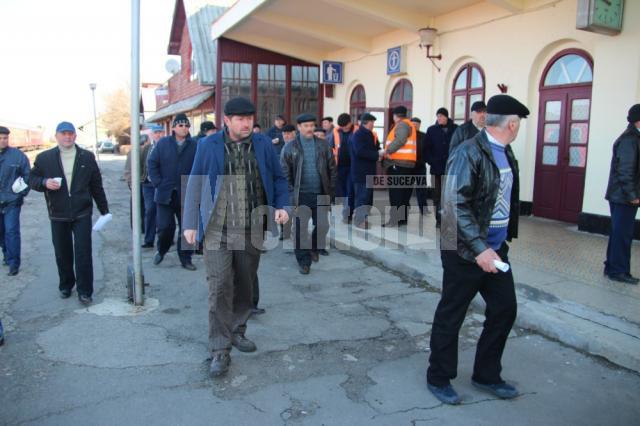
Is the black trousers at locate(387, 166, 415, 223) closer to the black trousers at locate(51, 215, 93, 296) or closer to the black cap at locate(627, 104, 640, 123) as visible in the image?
the black cap at locate(627, 104, 640, 123)

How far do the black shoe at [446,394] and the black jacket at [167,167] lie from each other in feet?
14.5

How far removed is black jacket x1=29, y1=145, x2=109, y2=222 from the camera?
536 cm

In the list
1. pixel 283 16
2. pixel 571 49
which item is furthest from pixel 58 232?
pixel 283 16

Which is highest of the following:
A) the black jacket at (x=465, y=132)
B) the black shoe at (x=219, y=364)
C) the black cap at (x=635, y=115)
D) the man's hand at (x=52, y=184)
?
the black cap at (x=635, y=115)

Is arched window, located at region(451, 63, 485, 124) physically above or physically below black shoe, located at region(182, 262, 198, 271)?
above

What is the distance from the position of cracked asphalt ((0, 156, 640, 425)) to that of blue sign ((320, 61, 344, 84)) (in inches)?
411

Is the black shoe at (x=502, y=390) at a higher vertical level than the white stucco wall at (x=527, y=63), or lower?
lower

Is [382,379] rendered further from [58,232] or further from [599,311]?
[58,232]

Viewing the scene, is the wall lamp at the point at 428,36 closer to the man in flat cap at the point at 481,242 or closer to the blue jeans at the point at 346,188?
the blue jeans at the point at 346,188

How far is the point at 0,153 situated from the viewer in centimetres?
666

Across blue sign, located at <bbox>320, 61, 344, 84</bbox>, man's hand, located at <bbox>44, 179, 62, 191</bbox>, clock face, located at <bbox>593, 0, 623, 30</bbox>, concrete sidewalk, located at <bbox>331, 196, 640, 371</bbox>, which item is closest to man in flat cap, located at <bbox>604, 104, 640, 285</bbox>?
concrete sidewalk, located at <bbox>331, 196, 640, 371</bbox>

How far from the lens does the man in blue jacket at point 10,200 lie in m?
6.55

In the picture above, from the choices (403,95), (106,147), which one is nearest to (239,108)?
(403,95)

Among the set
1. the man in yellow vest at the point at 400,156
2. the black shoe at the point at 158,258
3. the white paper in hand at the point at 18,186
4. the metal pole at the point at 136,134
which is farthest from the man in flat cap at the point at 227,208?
the man in yellow vest at the point at 400,156
